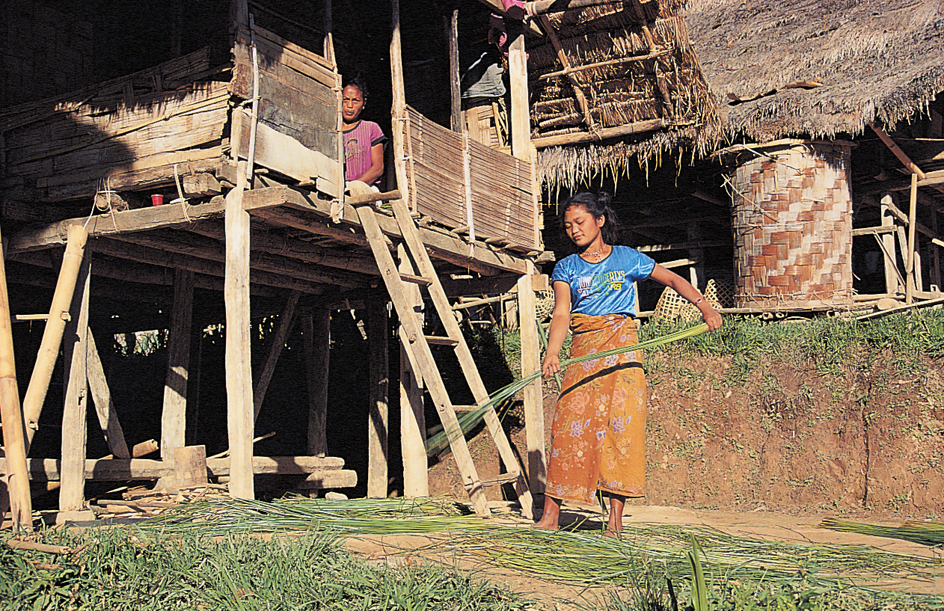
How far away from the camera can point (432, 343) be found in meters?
6.01

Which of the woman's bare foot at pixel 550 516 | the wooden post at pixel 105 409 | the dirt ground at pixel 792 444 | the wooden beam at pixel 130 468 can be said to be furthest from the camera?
the dirt ground at pixel 792 444

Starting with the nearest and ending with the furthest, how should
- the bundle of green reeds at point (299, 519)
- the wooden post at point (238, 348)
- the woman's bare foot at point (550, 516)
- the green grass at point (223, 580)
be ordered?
1. the green grass at point (223, 580)
2. the bundle of green reeds at point (299, 519)
3. the woman's bare foot at point (550, 516)
4. the wooden post at point (238, 348)

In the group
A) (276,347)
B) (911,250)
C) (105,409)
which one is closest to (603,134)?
(911,250)

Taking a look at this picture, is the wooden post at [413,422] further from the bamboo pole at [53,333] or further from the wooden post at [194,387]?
the wooden post at [194,387]

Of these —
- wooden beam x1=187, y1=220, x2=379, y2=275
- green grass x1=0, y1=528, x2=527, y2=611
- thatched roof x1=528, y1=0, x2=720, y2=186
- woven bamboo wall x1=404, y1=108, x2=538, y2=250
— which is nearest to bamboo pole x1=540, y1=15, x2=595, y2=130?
thatched roof x1=528, y1=0, x2=720, y2=186

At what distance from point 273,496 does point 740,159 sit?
6.24 m

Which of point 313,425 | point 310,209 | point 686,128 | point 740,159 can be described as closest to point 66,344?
point 310,209

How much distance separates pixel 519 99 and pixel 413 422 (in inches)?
130

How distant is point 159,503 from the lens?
18.5 feet

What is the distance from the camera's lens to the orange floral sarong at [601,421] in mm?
4652

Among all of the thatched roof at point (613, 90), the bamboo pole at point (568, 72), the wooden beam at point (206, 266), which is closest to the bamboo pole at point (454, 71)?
the bamboo pole at point (568, 72)

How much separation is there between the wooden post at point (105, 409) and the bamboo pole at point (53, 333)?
3.64 feet

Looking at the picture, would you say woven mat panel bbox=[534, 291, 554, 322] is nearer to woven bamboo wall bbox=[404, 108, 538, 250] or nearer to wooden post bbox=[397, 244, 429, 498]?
woven bamboo wall bbox=[404, 108, 538, 250]

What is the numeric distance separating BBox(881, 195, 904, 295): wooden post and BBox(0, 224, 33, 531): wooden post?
360 inches
